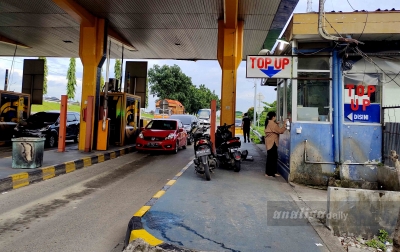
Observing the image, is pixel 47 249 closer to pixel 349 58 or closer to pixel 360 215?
pixel 360 215

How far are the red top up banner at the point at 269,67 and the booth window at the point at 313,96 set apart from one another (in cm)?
37

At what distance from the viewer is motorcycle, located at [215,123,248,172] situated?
8.61 metres

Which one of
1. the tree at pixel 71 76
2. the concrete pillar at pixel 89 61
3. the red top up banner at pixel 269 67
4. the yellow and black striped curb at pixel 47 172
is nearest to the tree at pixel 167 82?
the tree at pixel 71 76

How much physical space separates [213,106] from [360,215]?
617cm

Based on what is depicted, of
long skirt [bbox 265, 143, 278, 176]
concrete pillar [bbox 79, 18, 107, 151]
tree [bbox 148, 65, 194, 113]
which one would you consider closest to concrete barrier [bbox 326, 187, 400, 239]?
long skirt [bbox 265, 143, 278, 176]

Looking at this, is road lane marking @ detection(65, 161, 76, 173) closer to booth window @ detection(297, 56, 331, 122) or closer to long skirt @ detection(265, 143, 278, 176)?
long skirt @ detection(265, 143, 278, 176)

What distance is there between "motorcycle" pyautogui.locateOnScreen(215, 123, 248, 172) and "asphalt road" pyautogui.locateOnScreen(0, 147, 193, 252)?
4.78ft

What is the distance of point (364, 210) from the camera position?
460 cm

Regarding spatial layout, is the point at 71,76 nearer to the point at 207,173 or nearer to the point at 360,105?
the point at 207,173

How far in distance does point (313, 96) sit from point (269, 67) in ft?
4.05

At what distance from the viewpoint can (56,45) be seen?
659 inches

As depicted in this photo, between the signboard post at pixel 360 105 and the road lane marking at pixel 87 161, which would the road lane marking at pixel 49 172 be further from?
the signboard post at pixel 360 105

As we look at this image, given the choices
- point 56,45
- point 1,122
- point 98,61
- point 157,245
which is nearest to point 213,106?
point 98,61

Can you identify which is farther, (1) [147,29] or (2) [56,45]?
(2) [56,45]
